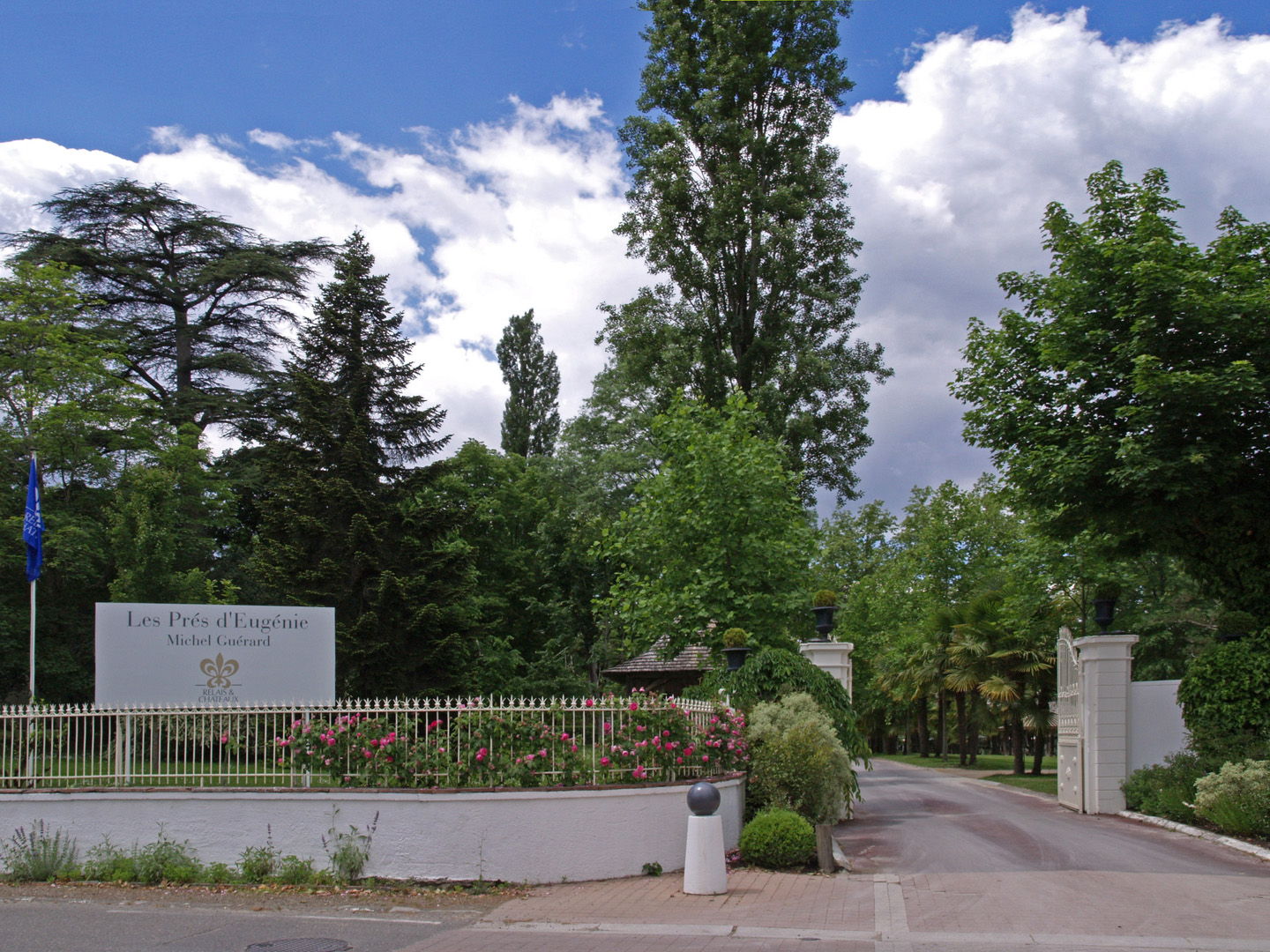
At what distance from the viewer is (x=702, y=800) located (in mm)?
9469

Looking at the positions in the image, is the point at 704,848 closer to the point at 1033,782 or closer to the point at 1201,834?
the point at 1201,834

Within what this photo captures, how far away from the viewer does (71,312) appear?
3356 cm

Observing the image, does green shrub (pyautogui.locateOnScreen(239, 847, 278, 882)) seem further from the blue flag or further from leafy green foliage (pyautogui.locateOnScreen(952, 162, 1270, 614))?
leafy green foliage (pyautogui.locateOnScreen(952, 162, 1270, 614))

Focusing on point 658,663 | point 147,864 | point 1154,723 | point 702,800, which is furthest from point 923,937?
point 658,663

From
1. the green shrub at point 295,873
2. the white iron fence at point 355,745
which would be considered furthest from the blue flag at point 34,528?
the green shrub at point 295,873

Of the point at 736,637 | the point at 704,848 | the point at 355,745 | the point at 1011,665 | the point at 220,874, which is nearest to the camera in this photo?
the point at 704,848

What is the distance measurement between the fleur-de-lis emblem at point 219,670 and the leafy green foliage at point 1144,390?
41.6 ft

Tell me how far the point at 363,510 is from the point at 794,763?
1802 cm

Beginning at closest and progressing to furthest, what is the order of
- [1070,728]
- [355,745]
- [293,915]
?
[293,915] < [355,745] < [1070,728]

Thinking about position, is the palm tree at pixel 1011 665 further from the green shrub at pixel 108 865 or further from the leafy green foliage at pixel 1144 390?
the green shrub at pixel 108 865

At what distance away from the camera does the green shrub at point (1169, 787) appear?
14.1 metres

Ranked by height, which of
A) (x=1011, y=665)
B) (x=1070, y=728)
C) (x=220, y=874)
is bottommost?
(x=1011, y=665)

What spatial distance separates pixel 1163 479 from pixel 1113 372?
2.20 m

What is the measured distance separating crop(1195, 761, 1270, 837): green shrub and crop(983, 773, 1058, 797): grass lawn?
9032mm
